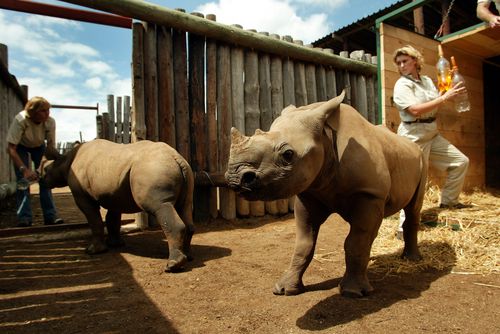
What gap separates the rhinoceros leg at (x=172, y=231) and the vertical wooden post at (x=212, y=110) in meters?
2.14

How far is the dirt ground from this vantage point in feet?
7.39

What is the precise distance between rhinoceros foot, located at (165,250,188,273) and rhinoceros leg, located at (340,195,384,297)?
1.52 m

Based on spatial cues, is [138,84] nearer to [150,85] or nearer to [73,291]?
[150,85]

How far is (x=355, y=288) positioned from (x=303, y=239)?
50 centimetres

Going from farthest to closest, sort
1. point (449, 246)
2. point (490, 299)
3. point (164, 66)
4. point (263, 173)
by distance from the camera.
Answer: point (164, 66) < point (449, 246) < point (490, 299) < point (263, 173)

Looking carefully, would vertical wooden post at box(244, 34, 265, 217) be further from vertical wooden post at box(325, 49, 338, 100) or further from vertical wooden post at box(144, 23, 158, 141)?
vertical wooden post at box(325, 49, 338, 100)

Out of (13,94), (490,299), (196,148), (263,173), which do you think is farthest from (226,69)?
(13,94)

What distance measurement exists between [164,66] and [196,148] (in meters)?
1.27

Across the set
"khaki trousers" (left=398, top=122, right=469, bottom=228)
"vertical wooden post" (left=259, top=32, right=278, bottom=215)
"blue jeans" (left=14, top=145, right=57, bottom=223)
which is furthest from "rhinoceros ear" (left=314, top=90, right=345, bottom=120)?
"blue jeans" (left=14, top=145, right=57, bottom=223)

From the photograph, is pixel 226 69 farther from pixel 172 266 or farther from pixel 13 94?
pixel 13 94

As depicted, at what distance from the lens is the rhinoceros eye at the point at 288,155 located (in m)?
2.12

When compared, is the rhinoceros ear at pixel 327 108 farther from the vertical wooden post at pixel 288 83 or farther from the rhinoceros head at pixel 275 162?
the vertical wooden post at pixel 288 83

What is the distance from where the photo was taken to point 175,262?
3416 millimetres

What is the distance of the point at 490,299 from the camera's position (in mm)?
2580
